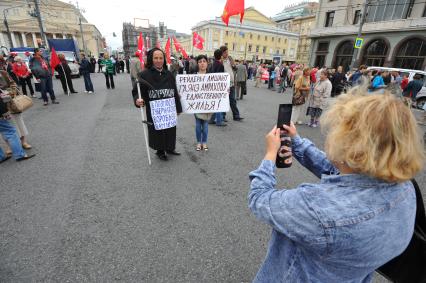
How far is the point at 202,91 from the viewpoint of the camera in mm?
4801

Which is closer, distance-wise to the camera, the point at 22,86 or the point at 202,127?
the point at 202,127

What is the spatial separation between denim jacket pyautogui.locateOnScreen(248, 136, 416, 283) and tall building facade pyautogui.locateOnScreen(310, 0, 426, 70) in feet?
96.8

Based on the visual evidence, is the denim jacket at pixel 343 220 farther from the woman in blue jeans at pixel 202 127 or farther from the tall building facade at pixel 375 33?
the tall building facade at pixel 375 33

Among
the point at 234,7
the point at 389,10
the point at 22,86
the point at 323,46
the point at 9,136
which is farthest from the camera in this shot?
the point at 323,46

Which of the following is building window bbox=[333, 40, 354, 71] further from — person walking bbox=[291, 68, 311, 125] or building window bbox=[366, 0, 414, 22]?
person walking bbox=[291, 68, 311, 125]

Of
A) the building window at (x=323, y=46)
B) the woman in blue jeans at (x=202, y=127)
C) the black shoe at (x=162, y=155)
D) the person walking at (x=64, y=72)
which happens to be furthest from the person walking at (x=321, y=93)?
the building window at (x=323, y=46)

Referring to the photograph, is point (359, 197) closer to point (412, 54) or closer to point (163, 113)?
point (163, 113)

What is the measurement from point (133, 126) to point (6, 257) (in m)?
4.61

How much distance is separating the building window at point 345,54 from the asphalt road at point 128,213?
32.4 m

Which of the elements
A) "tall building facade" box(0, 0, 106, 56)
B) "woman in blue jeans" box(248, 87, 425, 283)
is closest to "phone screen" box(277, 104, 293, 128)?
"woman in blue jeans" box(248, 87, 425, 283)

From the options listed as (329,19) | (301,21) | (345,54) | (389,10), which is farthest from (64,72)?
(301,21)

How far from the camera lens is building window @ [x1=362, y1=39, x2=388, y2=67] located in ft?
90.7

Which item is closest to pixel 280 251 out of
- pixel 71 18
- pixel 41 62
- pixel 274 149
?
pixel 274 149

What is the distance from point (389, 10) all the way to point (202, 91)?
1298 inches
